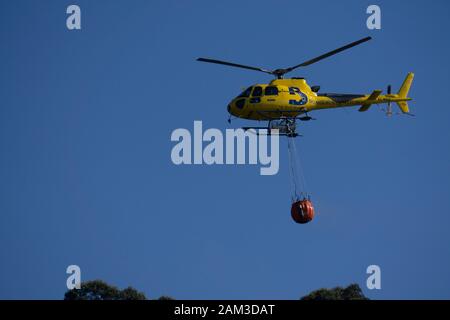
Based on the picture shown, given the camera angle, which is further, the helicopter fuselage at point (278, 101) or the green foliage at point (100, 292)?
the green foliage at point (100, 292)

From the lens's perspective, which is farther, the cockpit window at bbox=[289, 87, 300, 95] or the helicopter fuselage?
the cockpit window at bbox=[289, 87, 300, 95]

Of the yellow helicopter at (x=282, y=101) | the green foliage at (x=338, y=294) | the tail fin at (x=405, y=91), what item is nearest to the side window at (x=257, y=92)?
the yellow helicopter at (x=282, y=101)

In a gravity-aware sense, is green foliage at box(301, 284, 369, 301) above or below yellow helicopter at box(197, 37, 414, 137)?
below

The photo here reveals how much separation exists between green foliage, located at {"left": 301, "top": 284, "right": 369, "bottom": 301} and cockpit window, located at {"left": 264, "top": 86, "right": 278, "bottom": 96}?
1969cm

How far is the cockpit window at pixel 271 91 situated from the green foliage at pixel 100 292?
76.5ft

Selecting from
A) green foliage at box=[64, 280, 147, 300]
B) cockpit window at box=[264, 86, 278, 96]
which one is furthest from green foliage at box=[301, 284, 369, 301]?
cockpit window at box=[264, 86, 278, 96]

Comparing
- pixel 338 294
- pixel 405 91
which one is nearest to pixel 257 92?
pixel 405 91

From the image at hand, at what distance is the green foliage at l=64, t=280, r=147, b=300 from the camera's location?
104m

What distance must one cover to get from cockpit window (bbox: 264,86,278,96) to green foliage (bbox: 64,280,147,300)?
2331 cm

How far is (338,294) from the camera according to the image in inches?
4117

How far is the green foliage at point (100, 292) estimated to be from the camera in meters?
104

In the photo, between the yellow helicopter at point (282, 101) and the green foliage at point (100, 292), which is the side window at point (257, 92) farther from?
the green foliage at point (100, 292)

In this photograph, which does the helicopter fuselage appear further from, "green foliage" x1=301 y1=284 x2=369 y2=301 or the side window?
"green foliage" x1=301 y1=284 x2=369 y2=301
